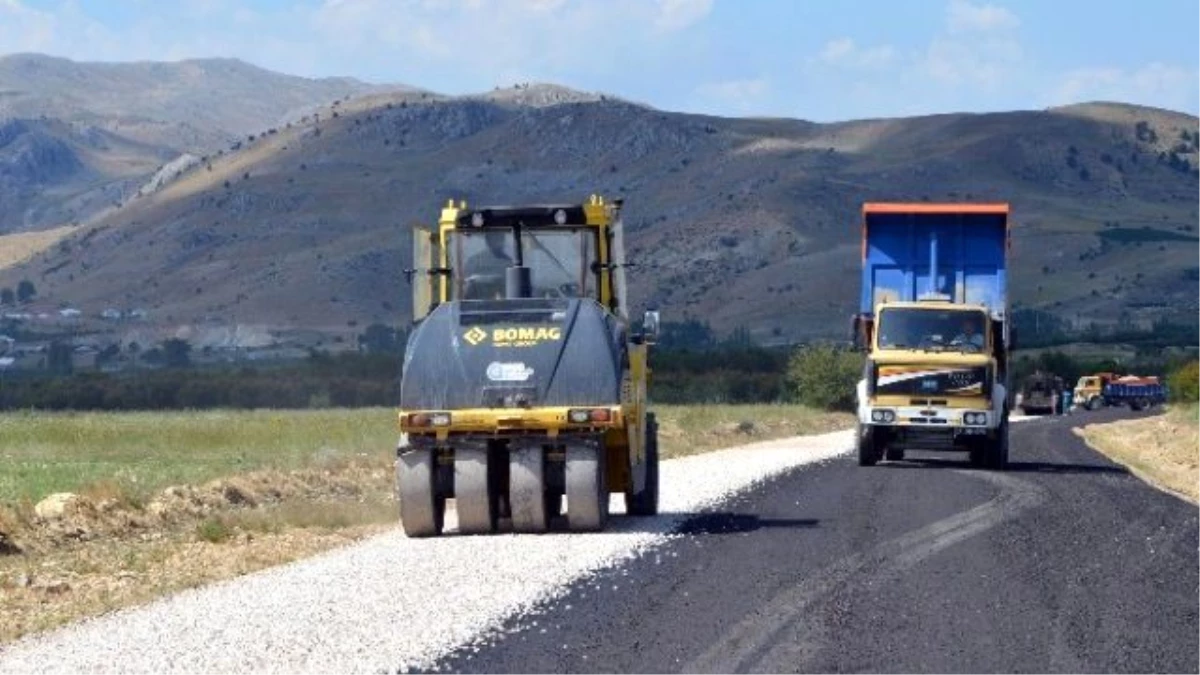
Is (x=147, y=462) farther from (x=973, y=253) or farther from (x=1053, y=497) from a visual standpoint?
(x=1053, y=497)

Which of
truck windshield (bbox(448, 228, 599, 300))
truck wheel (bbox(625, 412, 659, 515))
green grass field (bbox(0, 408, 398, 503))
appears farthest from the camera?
green grass field (bbox(0, 408, 398, 503))

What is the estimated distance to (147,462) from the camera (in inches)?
1796

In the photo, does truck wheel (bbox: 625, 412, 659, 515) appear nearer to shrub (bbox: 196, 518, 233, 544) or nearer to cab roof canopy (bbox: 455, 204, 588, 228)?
cab roof canopy (bbox: 455, 204, 588, 228)

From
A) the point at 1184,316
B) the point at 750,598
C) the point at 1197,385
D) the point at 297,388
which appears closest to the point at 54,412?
the point at 297,388

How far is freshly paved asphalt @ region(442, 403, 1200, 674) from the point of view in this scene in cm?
1386

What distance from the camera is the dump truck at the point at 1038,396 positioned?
9462cm

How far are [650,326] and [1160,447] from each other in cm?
2892

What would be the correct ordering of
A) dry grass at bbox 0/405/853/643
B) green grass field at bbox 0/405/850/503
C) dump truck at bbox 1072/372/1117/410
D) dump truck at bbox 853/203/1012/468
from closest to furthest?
dry grass at bbox 0/405/853/643 < dump truck at bbox 853/203/1012/468 < green grass field at bbox 0/405/850/503 < dump truck at bbox 1072/372/1117/410

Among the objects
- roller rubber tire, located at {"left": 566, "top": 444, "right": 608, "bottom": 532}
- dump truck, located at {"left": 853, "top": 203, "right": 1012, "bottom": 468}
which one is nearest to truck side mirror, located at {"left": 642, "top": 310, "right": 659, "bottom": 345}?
roller rubber tire, located at {"left": 566, "top": 444, "right": 608, "bottom": 532}

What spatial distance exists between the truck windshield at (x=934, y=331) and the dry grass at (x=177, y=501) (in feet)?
28.9

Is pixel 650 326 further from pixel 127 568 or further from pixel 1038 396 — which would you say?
pixel 1038 396

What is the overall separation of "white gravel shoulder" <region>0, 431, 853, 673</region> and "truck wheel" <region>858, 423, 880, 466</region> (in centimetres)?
1263

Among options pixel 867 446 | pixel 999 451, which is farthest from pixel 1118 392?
pixel 867 446

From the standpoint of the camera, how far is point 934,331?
3534 centimetres
